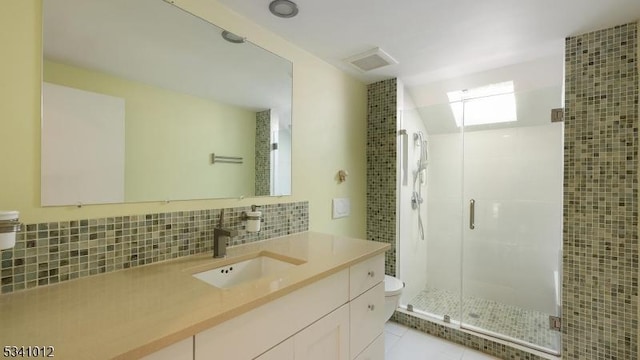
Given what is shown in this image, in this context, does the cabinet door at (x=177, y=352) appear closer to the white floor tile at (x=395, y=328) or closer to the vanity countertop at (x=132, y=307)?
the vanity countertop at (x=132, y=307)

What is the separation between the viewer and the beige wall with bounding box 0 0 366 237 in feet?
2.95

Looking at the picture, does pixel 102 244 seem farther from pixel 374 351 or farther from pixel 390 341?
pixel 390 341

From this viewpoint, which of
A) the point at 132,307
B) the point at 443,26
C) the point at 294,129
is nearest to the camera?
the point at 132,307

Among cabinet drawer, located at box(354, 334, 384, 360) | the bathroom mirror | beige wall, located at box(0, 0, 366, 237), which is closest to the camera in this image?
beige wall, located at box(0, 0, 366, 237)

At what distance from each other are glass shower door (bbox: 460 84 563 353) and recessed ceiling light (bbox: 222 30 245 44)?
210cm

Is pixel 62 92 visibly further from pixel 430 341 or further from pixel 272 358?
pixel 430 341

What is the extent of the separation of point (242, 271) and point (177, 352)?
2.26ft

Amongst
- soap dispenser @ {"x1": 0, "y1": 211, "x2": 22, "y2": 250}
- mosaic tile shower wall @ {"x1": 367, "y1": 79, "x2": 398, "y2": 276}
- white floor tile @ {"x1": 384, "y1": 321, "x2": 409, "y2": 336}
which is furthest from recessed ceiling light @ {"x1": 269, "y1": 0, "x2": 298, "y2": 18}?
white floor tile @ {"x1": 384, "y1": 321, "x2": 409, "y2": 336}

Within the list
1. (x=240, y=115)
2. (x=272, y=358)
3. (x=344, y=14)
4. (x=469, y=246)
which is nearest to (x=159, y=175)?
Answer: (x=240, y=115)

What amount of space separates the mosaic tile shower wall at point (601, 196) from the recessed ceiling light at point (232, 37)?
6.99 ft

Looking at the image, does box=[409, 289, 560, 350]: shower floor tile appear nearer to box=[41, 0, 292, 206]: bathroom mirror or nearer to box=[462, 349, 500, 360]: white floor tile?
box=[462, 349, 500, 360]: white floor tile

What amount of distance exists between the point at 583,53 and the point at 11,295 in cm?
308

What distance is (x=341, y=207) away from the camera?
92.4 inches

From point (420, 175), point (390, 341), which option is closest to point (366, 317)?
point (390, 341)
